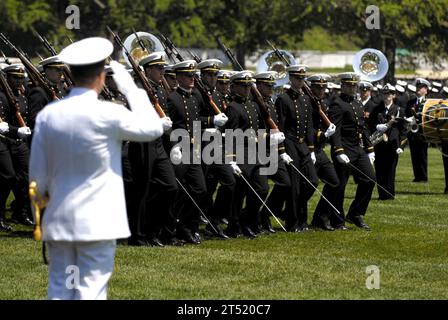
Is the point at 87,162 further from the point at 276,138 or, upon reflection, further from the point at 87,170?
the point at 276,138

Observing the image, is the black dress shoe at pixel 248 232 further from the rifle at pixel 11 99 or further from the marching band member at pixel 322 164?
the rifle at pixel 11 99

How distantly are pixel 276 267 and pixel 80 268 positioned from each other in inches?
187

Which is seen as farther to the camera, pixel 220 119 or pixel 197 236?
pixel 197 236

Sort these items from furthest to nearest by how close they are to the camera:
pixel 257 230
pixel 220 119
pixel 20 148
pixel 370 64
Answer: pixel 370 64 → pixel 20 148 → pixel 257 230 → pixel 220 119

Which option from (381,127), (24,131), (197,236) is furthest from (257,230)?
(381,127)

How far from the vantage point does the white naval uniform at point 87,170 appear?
297 inches

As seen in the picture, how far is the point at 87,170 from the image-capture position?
24.9ft

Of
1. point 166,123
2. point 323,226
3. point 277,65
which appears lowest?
point 323,226

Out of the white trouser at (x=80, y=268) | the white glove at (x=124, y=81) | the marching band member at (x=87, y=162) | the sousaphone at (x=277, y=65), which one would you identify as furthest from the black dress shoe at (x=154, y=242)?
the white glove at (x=124, y=81)

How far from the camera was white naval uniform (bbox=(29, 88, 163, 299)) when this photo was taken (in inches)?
297

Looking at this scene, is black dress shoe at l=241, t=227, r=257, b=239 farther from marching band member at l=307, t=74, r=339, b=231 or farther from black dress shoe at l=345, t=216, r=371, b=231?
black dress shoe at l=345, t=216, r=371, b=231

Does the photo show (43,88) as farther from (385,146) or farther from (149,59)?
(385,146)

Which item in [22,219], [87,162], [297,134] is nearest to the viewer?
[87,162]
